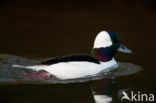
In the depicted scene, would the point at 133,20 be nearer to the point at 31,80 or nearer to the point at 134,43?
the point at 134,43

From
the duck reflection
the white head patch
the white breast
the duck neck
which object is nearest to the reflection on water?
the duck reflection

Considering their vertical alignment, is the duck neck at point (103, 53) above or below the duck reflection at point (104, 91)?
above

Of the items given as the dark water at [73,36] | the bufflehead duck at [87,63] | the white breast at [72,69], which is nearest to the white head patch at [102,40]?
the bufflehead duck at [87,63]

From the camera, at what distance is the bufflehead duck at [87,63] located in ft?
32.1

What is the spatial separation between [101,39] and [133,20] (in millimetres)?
7252

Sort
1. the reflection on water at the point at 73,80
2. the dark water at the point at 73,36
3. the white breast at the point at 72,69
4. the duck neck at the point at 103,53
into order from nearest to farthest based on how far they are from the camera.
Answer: the reflection on water at the point at 73,80, the dark water at the point at 73,36, the white breast at the point at 72,69, the duck neck at the point at 103,53

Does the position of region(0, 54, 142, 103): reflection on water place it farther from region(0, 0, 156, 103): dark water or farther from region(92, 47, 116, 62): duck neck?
region(92, 47, 116, 62): duck neck

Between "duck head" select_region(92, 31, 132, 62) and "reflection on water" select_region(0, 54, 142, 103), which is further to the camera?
"duck head" select_region(92, 31, 132, 62)

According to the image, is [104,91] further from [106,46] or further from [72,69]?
[106,46]

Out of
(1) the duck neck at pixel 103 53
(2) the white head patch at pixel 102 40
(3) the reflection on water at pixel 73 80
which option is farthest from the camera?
(1) the duck neck at pixel 103 53

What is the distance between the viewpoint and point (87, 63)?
983 cm

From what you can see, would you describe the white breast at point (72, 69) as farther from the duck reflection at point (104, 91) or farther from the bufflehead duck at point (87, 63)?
the duck reflection at point (104, 91)

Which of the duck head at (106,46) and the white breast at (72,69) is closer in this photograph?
the white breast at (72,69)

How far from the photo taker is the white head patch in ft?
33.4
